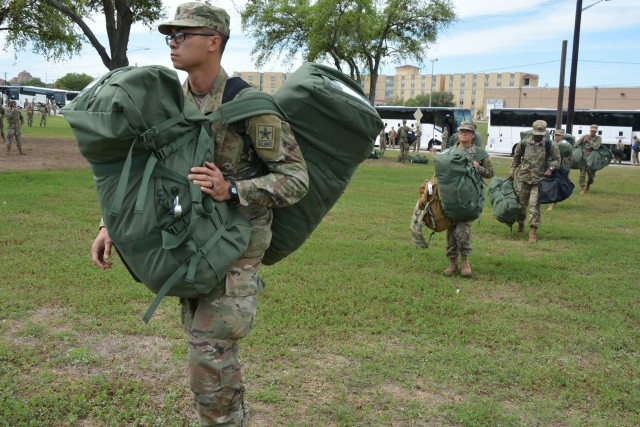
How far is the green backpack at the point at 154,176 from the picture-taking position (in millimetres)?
2322

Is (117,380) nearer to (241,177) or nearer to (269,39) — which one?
(241,177)

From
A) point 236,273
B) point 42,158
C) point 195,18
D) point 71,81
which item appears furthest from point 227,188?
point 71,81

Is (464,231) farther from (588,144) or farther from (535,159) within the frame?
(588,144)

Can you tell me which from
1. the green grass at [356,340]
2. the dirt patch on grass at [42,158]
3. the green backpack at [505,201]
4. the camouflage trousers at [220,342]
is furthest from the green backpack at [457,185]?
the dirt patch on grass at [42,158]

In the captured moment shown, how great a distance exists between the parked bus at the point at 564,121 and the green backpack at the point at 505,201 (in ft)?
82.5

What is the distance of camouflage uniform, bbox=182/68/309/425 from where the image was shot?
2.64m

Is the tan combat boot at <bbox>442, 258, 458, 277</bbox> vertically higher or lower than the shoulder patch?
lower

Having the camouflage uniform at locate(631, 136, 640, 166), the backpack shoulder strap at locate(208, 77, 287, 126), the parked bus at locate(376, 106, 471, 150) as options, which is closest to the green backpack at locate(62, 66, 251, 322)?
the backpack shoulder strap at locate(208, 77, 287, 126)

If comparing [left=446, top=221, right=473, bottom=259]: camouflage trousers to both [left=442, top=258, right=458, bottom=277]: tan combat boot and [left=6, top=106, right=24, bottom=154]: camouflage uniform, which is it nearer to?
[left=442, top=258, right=458, bottom=277]: tan combat boot

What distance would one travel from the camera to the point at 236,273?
2.72m

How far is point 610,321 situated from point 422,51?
24029mm

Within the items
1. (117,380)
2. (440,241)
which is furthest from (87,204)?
(117,380)

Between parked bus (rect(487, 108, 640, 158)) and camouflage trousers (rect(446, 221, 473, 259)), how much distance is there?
28275 mm

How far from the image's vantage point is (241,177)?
2.79 metres
